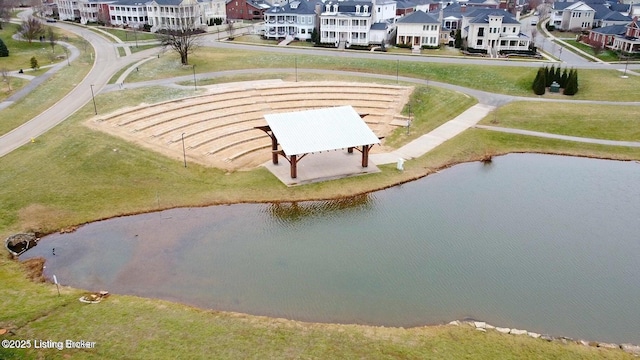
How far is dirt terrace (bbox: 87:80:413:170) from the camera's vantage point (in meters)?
44.0

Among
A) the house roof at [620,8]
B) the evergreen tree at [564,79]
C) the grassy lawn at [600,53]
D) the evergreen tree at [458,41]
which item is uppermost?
the house roof at [620,8]

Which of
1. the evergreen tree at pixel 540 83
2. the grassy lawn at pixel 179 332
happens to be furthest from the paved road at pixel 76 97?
the evergreen tree at pixel 540 83

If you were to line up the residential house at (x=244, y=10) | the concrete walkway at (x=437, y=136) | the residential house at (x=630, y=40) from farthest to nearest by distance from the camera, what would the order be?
the residential house at (x=244, y=10)
the residential house at (x=630, y=40)
the concrete walkway at (x=437, y=136)

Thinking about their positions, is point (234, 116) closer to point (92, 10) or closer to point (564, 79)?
point (564, 79)

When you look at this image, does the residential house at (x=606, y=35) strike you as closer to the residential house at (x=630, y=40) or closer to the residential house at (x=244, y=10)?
the residential house at (x=630, y=40)

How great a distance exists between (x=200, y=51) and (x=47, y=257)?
5388cm

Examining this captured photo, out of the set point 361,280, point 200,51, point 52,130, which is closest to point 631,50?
point 200,51

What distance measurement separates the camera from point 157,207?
35344mm

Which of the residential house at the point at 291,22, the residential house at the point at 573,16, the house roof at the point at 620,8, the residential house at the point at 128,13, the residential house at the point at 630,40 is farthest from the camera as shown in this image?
the house roof at the point at 620,8

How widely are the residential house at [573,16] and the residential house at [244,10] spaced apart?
209 feet

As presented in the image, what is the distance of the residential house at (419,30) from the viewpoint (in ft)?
271

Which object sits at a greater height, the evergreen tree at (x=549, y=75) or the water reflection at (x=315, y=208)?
the evergreen tree at (x=549, y=75)

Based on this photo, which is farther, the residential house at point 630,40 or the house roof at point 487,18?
the house roof at point 487,18

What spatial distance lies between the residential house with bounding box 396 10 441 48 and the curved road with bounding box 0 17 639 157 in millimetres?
11113
